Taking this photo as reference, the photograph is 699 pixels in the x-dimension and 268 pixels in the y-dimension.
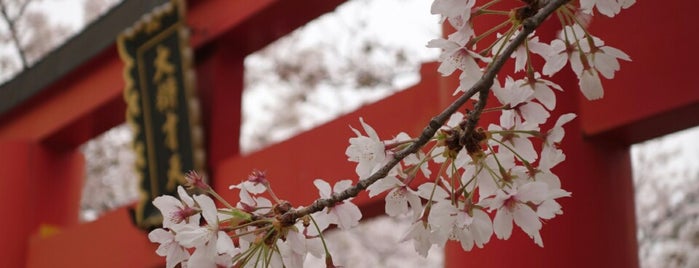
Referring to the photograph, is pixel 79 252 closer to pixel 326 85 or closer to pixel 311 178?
pixel 311 178

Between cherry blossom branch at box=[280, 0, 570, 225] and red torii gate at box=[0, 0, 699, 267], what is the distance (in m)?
1.27

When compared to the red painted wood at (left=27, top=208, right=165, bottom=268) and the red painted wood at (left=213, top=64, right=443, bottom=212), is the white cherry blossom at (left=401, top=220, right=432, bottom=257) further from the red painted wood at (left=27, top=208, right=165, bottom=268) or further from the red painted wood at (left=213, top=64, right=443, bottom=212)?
the red painted wood at (left=27, top=208, right=165, bottom=268)

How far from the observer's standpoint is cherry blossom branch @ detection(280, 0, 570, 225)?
2.93 ft

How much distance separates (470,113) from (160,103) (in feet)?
9.80

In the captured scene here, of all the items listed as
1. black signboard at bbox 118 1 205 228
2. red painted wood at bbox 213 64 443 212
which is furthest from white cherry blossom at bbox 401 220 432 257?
black signboard at bbox 118 1 205 228

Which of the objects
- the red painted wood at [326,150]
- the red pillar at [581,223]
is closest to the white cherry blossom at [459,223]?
the red pillar at [581,223]

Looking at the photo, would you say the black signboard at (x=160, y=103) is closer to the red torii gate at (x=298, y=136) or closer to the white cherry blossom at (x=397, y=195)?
the red torii gate at (x=298, y=136)

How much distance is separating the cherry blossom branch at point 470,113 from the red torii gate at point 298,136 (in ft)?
4.15

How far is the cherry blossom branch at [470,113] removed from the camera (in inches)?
35.2

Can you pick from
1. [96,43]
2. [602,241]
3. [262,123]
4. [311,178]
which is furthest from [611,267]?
[262,123]

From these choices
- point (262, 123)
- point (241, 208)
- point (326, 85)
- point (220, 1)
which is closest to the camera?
point (241, 208)

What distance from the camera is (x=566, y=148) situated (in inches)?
88.6

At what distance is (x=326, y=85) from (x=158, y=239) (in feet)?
19.9

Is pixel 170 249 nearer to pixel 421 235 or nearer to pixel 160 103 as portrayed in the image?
pixel 421 235
